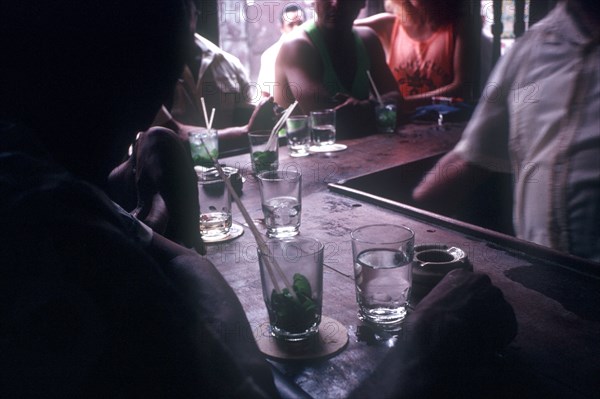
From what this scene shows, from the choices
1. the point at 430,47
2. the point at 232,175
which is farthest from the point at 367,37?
the point at 232,175

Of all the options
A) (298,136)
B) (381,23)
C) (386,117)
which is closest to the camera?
(298,136)

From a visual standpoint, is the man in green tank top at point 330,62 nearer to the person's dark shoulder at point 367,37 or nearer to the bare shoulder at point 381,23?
the person's dark shoulder at point 367,37

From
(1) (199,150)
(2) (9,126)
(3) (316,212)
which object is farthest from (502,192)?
(2) (9,126)

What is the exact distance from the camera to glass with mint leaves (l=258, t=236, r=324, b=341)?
93 cm

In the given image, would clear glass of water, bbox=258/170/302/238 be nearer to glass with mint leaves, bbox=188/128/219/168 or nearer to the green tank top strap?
glass with mint leaves, bbox=188/128/219/168

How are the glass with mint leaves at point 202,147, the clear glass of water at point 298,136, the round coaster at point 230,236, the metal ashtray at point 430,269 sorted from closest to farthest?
the metal ashtray at point 430,269
the round coaster at point 230,236
the glass with mint leaves at point 202,147
the clear glass of water at point 298,136

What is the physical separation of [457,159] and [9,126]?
1.52m

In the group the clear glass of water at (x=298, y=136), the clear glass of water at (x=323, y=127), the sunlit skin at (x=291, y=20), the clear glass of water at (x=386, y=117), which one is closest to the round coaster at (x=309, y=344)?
the clear glass of water at (x=298, y=136)

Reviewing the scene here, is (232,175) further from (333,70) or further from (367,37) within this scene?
(367,37)

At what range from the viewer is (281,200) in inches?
61.4

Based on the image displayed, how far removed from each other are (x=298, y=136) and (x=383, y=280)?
1.62 meters

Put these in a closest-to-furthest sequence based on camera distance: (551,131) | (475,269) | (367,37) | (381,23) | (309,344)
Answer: (309,344) < (475,269) < (551,131) < (367,37) < (381,23)

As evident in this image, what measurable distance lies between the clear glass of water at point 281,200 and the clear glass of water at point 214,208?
121mm

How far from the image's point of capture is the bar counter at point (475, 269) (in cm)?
81
